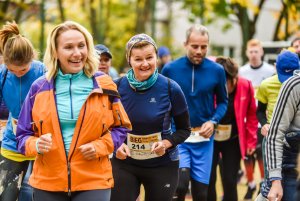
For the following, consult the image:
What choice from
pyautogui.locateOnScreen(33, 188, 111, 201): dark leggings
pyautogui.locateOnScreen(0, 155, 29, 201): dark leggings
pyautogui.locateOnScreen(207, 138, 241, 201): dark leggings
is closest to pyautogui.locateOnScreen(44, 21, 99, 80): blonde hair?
pyautogui.locateOnScreen(33, 188, 111, 201): dark leggings

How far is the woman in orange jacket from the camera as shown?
4.63 m

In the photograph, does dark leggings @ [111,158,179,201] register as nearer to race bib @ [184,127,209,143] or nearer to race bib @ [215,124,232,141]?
race bib @ [184,127,209,143]

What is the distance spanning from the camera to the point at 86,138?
15.3 ft

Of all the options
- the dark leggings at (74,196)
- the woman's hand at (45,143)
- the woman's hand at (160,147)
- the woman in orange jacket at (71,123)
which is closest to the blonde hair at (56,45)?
the woman in orange jacket at (71,123)

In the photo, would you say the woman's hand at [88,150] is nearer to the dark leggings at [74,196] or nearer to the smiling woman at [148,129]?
the dark leggings at [74,196]

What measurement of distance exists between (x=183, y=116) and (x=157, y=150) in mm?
420

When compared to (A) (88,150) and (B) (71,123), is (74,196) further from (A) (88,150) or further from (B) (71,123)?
(B) (71,123)

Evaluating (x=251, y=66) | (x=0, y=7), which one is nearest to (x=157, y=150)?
(x=251, y=66)

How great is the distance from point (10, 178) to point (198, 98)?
6.86 ft

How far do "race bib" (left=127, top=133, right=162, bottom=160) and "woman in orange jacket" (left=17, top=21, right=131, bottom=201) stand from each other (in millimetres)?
1057

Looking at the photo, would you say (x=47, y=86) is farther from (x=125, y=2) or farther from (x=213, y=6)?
(x=125, y=2)

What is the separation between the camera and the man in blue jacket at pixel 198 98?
23.9ft

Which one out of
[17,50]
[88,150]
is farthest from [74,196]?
[17,50]

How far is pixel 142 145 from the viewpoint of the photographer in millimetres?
5980
